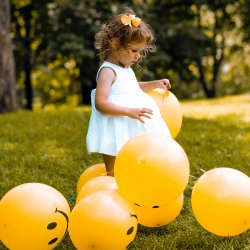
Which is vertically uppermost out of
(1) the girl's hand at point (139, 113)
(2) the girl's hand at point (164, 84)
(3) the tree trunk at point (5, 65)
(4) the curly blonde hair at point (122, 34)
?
(4) the curly blonde hair at point (122, 34)

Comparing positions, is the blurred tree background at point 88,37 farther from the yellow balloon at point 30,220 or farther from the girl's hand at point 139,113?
the yellow balloon at point 30,220

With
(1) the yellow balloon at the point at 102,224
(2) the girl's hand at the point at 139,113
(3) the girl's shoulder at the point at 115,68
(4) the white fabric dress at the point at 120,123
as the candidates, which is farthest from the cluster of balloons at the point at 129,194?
(3) the girl's shoulder at the point at 115,68

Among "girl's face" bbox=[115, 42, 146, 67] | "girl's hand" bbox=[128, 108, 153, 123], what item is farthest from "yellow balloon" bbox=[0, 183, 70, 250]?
"girl's face" bbox=[115, 42, 146, 67]

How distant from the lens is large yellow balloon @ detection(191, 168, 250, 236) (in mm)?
2637

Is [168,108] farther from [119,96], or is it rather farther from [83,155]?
[83,155]

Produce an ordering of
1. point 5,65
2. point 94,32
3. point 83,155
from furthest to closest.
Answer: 1. point 94,32
2. point 5,65
3. point 83,155

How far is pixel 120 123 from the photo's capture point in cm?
315

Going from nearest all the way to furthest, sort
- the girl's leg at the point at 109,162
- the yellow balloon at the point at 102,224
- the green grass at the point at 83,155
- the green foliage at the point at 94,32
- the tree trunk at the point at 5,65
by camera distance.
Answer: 1. the yellow balloon at the point at 102,224
2. the green grass at the point at 83,155
3. the girl's leg at the point at 109,162
4. the tree trunk at the point at 5,65
5. the green foliage at the point at 94,32

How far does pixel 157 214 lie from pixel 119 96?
0.86 m

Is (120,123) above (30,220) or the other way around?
above

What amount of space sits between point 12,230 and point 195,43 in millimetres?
12061

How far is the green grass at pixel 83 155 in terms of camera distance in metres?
2.92

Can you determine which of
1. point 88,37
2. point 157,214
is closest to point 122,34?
point 157,214

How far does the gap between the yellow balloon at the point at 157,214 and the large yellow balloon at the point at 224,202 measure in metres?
0.23
